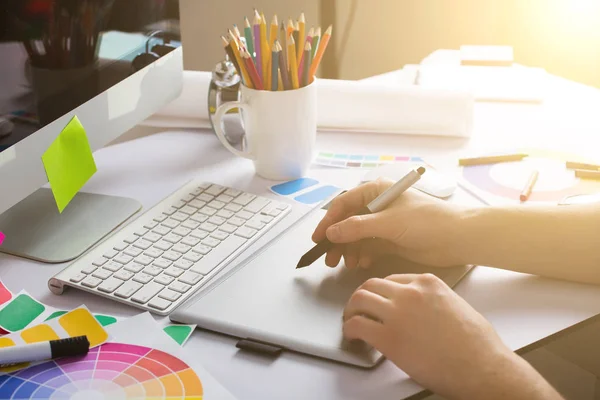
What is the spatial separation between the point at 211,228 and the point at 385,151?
364 mm

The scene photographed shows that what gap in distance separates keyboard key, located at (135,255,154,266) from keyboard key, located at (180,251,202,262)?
37 mm

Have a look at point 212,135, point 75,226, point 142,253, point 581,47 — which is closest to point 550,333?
point 142,253

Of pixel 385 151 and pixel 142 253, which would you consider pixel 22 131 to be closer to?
pixel 142 253

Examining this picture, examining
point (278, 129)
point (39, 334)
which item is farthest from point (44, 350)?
point (278, 129)

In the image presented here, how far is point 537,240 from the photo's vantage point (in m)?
0.78

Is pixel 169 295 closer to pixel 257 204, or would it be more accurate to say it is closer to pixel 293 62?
pixel 257 204

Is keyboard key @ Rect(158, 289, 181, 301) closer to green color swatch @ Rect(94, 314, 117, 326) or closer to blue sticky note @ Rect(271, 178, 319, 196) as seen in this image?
green color swatch @ Rect(94, 314, 117, 326)

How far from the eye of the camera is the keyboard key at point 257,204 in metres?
0.91

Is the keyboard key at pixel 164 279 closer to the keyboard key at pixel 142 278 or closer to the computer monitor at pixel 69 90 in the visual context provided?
the keyboard key at pixel 142 278

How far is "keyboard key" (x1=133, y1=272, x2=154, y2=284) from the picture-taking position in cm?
75

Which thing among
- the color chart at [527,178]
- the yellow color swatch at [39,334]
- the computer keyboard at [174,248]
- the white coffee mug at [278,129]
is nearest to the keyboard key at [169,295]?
the computer keyboard at [174,248]

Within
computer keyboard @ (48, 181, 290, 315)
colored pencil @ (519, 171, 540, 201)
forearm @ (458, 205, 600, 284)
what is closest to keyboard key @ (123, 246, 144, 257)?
computer keyboard @ (48, 181, 290, 315)

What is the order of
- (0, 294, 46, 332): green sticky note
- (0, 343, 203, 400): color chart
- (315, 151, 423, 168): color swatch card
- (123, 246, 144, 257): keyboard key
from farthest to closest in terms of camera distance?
1. (315, 151, 423, 168): color swatch card
2. (123, 246, 144, 257): keyboard key
3. (0, 294, 46, 332): green sticky note
4. (0, 343, 203, 400): color chart

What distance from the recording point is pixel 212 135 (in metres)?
1.18
